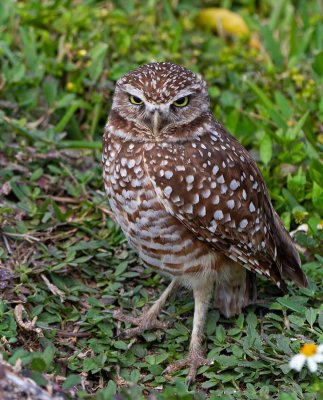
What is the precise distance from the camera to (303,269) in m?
5.12

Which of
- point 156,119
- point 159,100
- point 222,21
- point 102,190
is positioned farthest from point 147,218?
point 222,21

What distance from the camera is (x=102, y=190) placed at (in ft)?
18.9

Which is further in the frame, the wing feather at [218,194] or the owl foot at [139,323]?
the owl foot at [139,323]

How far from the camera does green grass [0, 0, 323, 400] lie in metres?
4.38

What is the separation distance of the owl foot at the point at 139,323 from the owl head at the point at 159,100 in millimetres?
1072

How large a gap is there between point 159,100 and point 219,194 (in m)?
0.61

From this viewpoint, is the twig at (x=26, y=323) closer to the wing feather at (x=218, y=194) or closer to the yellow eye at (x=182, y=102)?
the wing feather at (x=218, y=194)

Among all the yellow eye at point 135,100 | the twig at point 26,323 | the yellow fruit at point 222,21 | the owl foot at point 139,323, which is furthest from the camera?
the yellow fruit at point 222,21

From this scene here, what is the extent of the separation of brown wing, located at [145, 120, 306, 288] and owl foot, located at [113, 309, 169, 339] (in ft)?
2.06

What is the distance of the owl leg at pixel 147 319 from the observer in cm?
479

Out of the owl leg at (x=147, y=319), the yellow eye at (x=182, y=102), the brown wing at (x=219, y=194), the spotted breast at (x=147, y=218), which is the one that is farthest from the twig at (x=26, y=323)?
the yellow eye at (x=182, y=102)

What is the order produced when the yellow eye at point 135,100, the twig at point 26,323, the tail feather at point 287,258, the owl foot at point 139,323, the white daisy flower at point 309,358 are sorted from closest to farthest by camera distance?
1. the white daisy flower at point 309,358
2. the twig at point 26,323
3. the yellow eye at point 135,100
4. the owl foot at point 139,323
5. the tail feather at point 287,258

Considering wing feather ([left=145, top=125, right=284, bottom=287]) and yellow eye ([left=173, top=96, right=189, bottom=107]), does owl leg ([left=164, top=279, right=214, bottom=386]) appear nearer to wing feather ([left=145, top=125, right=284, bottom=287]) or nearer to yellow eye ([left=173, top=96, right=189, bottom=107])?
wing feather ([left=145, top=125, right=284, bottom=287])

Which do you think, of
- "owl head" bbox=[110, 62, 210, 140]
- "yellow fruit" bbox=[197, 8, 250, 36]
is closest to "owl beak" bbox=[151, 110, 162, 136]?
"owl head" bbox=[110, 62, 210, 140]
